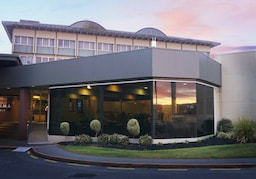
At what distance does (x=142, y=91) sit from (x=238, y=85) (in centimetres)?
790

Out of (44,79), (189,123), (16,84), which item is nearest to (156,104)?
(189,123)

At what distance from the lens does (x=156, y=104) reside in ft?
47.3

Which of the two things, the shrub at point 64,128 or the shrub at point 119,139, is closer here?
the shrub at point 119,139

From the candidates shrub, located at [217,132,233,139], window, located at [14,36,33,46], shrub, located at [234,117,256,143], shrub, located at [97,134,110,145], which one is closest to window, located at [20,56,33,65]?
window, located at [14,36,33,46]

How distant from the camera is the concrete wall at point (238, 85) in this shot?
60.5ft

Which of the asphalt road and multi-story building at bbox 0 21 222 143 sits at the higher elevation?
multi-story building at bbox 0 21 222 143

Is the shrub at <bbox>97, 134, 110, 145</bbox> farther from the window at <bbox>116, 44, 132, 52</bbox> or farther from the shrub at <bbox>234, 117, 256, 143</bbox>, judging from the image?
the window at <bbox>116, 44, 132, 52</bbox>

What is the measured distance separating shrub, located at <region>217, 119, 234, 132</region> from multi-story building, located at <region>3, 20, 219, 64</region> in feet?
79.5

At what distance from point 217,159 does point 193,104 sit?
5225 millimetres

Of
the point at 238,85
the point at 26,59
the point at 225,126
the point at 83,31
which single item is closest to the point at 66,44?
the point at 83,31

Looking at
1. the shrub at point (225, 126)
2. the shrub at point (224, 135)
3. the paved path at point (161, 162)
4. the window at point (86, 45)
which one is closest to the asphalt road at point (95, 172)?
the paved path at point (161, 162)

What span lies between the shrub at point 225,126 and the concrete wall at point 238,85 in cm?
64

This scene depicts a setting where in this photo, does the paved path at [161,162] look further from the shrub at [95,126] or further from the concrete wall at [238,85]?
the concrete wall at [238,85]

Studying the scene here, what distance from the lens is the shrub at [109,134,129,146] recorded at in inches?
564
